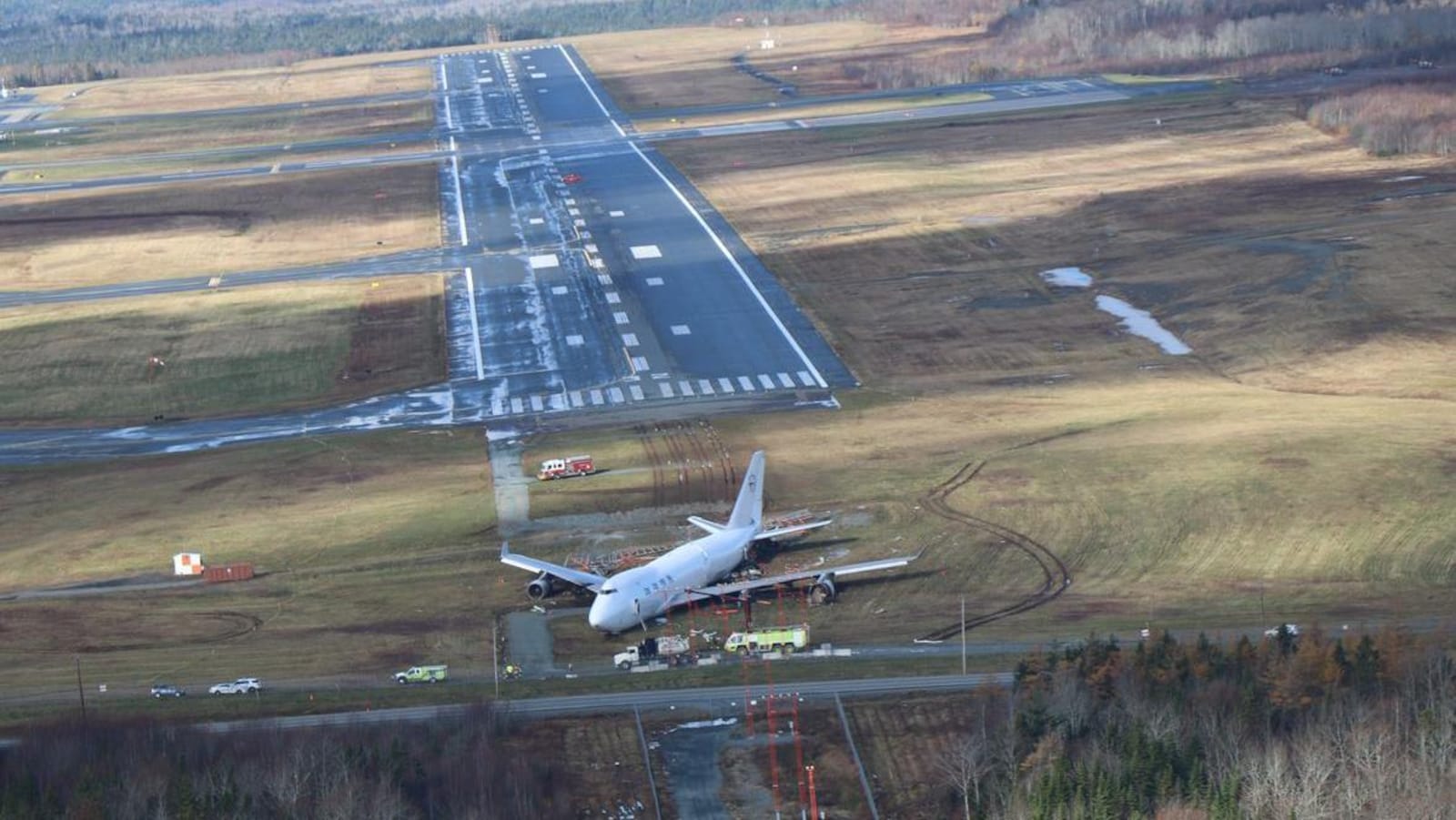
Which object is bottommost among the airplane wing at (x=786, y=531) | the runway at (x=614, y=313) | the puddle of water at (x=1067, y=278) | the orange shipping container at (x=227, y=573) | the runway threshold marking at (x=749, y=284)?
the puddle of water at (x=1067, y=278)

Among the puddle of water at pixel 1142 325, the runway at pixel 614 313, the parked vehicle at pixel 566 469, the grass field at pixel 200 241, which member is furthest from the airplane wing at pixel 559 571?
the grass field at pixel 200 241

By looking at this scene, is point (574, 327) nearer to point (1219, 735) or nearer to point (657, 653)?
point (657, 653)

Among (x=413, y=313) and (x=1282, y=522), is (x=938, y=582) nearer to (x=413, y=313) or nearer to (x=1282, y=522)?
(x=1282, y=522)

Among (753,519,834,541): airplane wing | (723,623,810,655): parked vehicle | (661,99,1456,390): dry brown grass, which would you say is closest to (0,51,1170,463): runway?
(661,99,1456,390): dry brown grass

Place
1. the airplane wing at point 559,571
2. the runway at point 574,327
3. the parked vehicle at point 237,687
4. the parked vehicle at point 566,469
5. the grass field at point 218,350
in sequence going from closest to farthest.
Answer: the parked vehicle at point 237,687 < the airplane wing at point 559,571 < the parked vehicle at point 566,469 < the runway at point 574,327 < the grass field at point 218,350

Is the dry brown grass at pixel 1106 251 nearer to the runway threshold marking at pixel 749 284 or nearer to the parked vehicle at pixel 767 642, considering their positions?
the runway threshold marking at pixel 749 284

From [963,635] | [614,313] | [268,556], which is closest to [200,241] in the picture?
[614,313]

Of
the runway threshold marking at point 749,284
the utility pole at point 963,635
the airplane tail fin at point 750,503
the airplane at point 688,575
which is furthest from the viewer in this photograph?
the runway threshold marking at point 749,284
